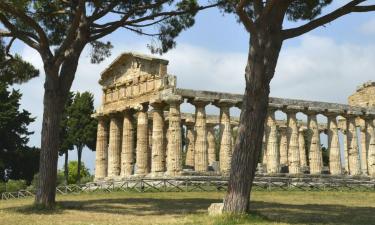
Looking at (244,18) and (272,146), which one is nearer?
(244,18)

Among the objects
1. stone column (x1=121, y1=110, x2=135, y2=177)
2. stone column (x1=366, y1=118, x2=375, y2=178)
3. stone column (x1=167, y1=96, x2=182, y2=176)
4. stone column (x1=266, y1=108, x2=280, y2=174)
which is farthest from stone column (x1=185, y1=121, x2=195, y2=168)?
stone column (x1=366, y1=118, x2=375, y2=178)

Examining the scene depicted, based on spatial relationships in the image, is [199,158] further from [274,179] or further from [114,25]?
[114,25]

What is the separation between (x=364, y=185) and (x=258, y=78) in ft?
80.7

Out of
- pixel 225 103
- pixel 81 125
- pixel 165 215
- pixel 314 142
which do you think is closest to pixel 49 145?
pixel 165 215

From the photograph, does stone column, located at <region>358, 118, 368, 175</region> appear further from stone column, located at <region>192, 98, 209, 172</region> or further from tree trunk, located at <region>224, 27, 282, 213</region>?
tree trunk, located at <region>224, 27, 282, 213</region>

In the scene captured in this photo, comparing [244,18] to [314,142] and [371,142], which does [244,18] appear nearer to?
[314,142]

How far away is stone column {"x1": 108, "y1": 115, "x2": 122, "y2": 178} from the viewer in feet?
121

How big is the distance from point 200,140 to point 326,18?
67.7ft

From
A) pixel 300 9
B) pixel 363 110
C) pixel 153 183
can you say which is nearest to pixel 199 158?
pixel 153 183

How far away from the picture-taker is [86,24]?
17969 millimetres

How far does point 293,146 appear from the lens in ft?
122

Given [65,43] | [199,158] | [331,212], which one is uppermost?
[65,43]

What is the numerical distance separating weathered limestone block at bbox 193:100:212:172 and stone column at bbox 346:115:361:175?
497 inches

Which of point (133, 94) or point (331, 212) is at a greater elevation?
point (133, 94)
